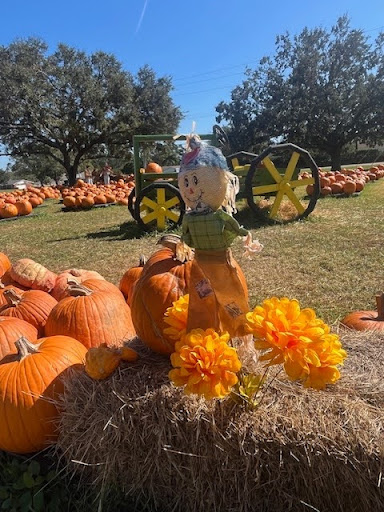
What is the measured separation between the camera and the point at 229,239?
67.8 inches

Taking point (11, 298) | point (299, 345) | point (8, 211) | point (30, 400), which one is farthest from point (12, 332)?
point (8, 211)

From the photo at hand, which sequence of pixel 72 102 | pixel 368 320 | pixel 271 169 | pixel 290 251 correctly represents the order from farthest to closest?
1. pixel 72 102
2. pixel 271 169
3. pixel 290 251
4. pixel 368 320

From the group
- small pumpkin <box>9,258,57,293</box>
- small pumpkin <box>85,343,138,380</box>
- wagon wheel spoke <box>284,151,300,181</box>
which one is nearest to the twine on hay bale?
small pumpkin <box>85,343,138,380</box>

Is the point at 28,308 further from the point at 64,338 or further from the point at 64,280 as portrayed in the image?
the point at 64,338

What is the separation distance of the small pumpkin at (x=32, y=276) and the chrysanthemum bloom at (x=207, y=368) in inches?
→ 88.6

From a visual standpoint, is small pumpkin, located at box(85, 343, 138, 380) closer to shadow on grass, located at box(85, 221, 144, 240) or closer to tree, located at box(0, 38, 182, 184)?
shadow on grass, located at box(85, 221, 144, 240)

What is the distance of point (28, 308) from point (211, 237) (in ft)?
5.67

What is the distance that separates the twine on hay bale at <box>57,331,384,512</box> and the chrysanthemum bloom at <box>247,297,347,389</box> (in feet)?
0.52

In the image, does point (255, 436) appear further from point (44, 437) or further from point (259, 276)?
point (259, 276)

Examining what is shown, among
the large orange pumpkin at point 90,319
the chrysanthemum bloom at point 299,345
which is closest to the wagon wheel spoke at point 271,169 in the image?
the large orange pumpkin at point 90,319

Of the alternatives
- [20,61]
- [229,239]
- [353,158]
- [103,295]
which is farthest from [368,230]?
[353,158]

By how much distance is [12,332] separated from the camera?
251cm

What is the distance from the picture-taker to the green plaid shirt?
5.52 ft

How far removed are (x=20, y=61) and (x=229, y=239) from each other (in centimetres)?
2988
